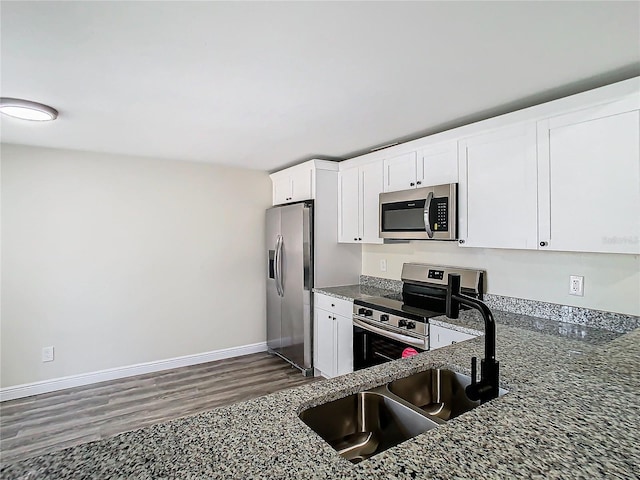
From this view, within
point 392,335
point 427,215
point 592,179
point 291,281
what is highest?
point 592,179

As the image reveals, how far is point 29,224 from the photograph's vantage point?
3340 millimetres

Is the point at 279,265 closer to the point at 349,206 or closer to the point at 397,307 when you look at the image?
the point at 349,206

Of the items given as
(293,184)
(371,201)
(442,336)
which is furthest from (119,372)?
(442,336)

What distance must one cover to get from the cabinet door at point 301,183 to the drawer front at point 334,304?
1084mm

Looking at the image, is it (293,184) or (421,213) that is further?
(293,184)

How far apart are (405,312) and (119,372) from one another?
3106 millimetres

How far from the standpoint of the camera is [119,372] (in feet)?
12.3

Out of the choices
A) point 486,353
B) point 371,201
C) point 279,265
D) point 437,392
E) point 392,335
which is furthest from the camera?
point 279,265

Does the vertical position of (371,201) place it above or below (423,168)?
below

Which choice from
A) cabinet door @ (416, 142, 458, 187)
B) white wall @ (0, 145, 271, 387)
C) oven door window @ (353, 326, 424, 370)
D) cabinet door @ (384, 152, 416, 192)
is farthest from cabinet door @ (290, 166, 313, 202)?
oven door window @ (353, 326, 424, 370)

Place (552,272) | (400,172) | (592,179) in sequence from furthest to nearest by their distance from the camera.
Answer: (400,172), (552,272), (592,179)

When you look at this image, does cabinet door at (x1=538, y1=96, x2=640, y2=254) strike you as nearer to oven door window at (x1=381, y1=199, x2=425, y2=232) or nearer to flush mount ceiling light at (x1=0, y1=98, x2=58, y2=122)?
oven door window at (x1=381, y1=199, x2=425, y2=232)

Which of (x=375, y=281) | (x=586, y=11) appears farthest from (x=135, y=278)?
(x=586, y=11)

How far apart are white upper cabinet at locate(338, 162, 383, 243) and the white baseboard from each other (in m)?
1.97
